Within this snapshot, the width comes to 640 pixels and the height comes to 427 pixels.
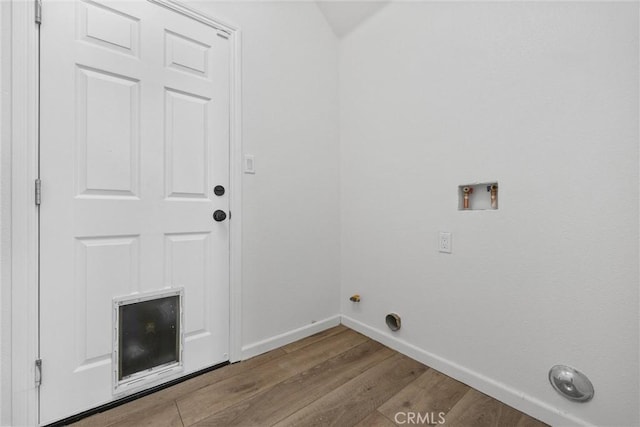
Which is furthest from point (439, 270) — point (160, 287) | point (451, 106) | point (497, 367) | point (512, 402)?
point (160, 287)

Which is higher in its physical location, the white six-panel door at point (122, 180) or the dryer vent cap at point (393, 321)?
the white six-panel door at point (122, 180)

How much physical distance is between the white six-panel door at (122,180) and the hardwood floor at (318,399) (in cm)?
16

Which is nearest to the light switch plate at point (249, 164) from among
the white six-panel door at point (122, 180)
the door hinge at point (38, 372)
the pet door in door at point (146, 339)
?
the white six-panel door at point (122, 180)

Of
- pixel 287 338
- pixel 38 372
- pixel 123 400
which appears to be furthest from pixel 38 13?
pixel 287 338

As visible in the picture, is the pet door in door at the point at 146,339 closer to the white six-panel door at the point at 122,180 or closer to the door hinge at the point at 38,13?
the white six-panel door at the point at 122,180

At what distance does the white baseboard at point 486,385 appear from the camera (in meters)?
1.08

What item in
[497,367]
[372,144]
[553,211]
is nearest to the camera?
[553,211]

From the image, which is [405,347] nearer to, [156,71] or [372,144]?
[372,144]

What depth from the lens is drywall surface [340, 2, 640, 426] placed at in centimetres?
97

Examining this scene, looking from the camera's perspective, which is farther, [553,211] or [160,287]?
[160,287]

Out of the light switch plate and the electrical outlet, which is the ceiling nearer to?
the light switch plate

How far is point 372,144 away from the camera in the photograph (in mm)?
1847

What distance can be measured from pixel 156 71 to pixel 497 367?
2.16m

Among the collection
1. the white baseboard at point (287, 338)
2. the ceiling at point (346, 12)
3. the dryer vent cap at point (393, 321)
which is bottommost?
the white baseboard at point (287, 338)
